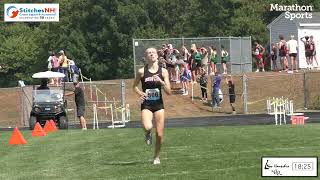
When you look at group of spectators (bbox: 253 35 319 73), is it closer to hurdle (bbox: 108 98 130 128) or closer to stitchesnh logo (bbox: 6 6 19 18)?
hurdle (bbox: 108 98 130 128)

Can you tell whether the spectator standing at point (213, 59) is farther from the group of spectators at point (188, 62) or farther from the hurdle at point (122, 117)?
the hurdle at point (122, 117)

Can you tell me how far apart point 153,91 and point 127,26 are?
65.1 meters

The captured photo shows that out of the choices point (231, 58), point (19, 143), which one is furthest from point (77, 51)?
point (19, 143)

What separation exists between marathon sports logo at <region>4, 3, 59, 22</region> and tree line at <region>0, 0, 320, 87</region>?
16.7 meters

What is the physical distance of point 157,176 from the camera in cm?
1095

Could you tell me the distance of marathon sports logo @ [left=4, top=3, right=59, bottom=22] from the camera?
5691cm

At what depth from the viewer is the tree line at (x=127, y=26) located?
2867 inches

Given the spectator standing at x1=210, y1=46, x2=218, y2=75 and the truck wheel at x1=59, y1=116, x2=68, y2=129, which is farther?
the spectator standing at x1=210, y1=46, x2=218, y2=75

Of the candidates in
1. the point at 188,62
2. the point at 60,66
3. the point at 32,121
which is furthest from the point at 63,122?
the point at 188,62

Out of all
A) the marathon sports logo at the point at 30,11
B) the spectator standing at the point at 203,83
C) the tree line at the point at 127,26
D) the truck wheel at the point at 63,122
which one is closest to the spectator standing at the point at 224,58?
the spectator standing at the point at 203,83

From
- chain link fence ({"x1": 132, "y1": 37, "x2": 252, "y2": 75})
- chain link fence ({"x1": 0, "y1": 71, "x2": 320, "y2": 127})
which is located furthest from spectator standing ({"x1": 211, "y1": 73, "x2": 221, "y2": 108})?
chain link fence ({"x1": 132, "y1": 37, "x2": 252, "y2": 75})

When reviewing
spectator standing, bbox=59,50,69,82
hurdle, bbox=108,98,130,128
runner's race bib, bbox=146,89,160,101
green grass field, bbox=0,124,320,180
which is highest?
spectator standing, bbox=59,50,69,82

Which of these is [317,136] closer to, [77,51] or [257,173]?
[257,173]

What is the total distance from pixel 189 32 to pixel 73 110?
43876mm
